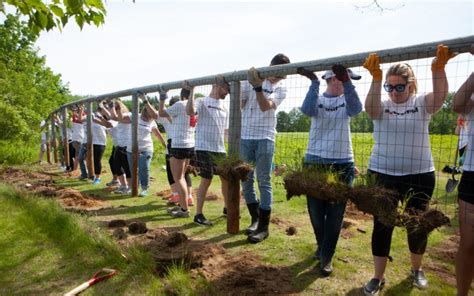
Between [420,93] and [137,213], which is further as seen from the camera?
[137,213]

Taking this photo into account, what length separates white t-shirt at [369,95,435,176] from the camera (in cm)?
309

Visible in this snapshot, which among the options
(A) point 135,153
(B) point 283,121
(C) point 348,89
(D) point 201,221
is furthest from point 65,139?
(C) point 348,89

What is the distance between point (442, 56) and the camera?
8.61 feet

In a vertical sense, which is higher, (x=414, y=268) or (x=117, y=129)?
(x=117, y=129)

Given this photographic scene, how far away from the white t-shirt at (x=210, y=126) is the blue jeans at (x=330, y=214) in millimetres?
1987

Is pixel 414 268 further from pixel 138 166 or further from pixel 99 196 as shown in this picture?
pixel 99 196

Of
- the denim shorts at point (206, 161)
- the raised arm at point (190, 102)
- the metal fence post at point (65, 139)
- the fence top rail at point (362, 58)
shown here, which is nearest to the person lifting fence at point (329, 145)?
the fence top rail at point (362, 58)

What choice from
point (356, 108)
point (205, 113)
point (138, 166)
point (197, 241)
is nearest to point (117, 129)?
point (138, 166)

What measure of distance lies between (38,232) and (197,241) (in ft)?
6.61

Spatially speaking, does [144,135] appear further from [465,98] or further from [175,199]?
[465,98]

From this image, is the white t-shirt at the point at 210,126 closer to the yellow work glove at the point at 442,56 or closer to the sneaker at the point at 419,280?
the sneaker at the point at 419,280

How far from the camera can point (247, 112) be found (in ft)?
15.6

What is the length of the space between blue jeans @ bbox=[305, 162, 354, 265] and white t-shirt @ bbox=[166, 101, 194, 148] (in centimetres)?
280

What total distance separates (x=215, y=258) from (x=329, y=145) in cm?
167
